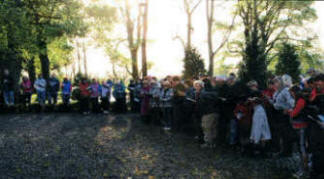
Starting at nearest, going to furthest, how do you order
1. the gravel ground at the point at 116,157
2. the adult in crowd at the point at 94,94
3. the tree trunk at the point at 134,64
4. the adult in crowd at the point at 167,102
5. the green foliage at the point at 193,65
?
the gravel ground at the point at 116,157
the adult in crowd at the point at 167,102
the green foliage at the point at 193,65
the adult in crowd at the point at 94,94
the tree trunk at the point at 134,64

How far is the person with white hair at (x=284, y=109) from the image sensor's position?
22.2ft

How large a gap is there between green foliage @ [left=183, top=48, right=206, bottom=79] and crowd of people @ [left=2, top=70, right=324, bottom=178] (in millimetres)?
959

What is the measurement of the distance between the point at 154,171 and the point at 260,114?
2908 millimetres

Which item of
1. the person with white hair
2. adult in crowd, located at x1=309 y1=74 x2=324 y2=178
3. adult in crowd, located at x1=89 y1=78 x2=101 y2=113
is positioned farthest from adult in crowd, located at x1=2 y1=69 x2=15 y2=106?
adult in crowd, located at x1=309 y1=74 x2=324 y2=178

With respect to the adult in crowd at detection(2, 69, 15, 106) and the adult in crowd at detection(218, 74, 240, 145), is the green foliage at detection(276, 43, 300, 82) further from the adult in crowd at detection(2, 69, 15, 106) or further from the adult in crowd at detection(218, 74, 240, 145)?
the adult in crowd at detection(2, 69, 15, 106)

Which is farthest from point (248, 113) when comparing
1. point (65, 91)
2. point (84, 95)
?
point (65, 91)

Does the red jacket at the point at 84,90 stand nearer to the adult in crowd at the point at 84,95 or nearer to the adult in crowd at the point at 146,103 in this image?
the adult in crowd at the point at 84,95

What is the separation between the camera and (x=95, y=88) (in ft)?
51.3

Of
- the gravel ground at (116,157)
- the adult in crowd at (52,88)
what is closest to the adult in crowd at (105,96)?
the adult in crowd at (52,88)

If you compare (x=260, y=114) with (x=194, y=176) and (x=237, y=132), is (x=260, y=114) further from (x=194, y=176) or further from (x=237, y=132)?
(x=194, y=176)

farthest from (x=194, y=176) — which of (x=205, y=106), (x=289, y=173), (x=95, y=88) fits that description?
(x=95, y=88)

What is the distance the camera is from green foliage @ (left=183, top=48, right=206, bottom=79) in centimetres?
1230

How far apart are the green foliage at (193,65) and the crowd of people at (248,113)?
96 centimetres

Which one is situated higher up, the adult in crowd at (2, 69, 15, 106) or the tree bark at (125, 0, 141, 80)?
the tree bark at (125, 0, 141, 80)
